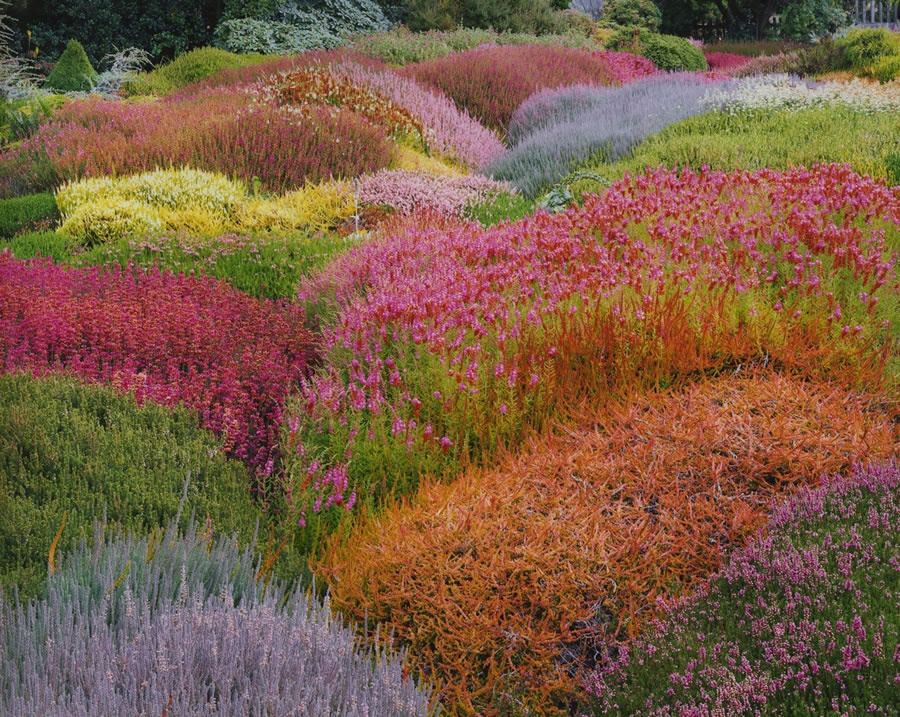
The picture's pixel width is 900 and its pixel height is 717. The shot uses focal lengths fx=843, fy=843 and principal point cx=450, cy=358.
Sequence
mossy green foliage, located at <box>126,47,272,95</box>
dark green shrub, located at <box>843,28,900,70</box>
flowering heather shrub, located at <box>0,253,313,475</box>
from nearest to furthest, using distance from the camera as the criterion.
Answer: flowering heather shrub, located at <box>0,253,313,475</box> < dark green shrub, located at <box>843,28,900,70</box> < mossy green foliage, located at <box>126,47,272,95</box>

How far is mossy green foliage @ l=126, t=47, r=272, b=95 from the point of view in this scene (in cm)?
1794

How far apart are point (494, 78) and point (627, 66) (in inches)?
190

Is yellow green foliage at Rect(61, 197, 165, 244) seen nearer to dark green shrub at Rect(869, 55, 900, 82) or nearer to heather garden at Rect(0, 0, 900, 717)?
heather garden at Rect(0, 0, 900, 717)

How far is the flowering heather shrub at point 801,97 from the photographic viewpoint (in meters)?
10.7

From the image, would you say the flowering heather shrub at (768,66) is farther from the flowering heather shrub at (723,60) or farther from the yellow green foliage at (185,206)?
the yellow green foliage at (185,206)

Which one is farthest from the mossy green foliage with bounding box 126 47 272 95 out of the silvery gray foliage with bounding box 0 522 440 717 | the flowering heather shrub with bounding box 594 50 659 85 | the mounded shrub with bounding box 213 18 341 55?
the silvery gray foliage with bounding box 0 522 440 717

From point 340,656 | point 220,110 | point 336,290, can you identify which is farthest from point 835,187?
point 220,110

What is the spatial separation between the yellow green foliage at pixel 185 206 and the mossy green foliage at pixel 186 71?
9976 millimetres

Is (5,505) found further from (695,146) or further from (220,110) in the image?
(220,110)

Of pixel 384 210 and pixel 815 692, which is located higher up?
pixel 384 210

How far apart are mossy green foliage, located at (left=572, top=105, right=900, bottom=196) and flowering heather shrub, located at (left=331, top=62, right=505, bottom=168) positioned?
2597mm

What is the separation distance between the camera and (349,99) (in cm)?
1158

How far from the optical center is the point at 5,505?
9.02 ft

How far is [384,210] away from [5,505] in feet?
19.5
